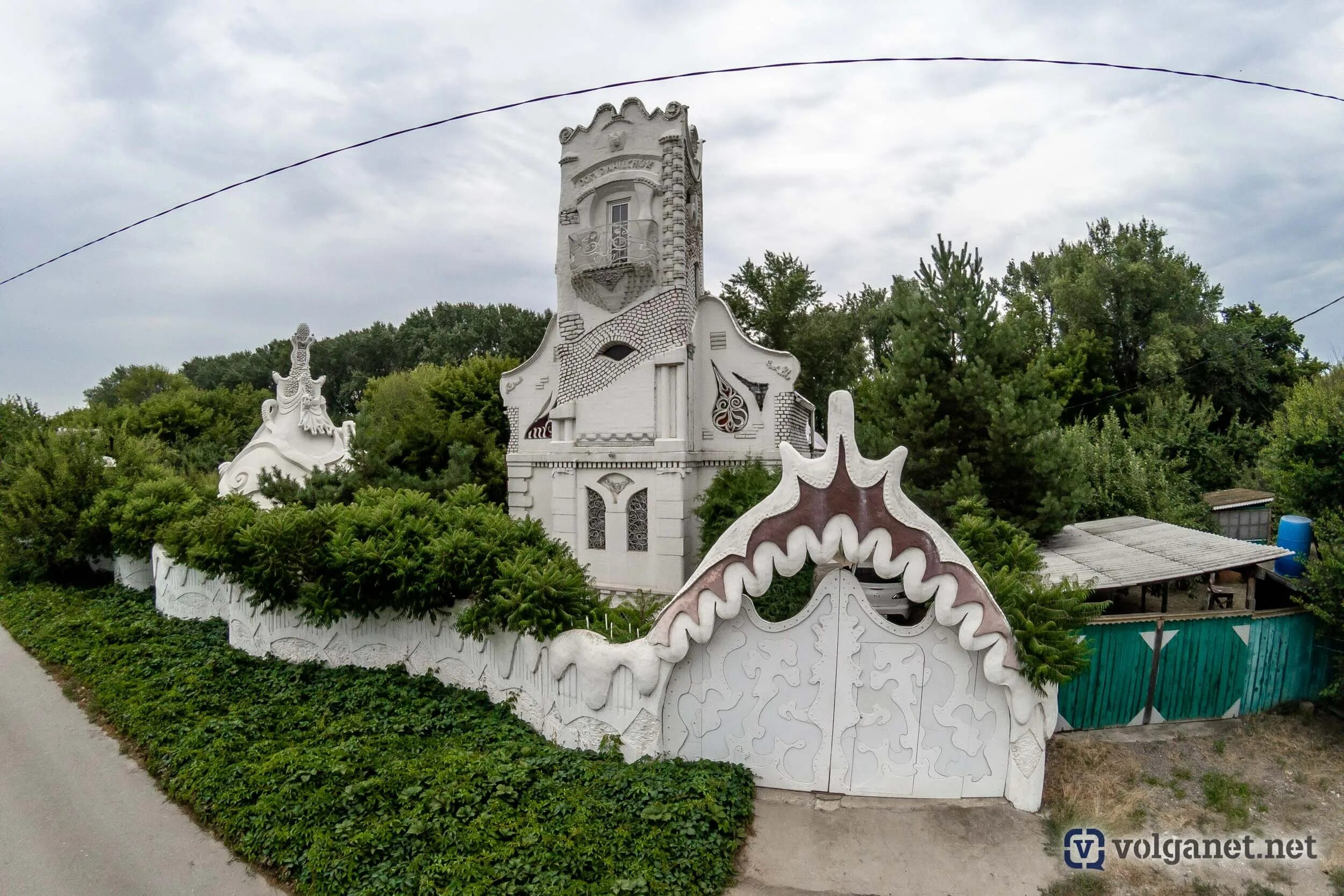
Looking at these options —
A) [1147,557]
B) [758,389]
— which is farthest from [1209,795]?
[758,389]

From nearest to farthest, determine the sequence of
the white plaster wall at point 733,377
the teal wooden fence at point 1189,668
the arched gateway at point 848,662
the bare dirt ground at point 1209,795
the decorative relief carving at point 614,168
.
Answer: the bare dirt ground at point 1209,795, the arched gateway at point 848,662, the teal wooden fence at point 1189,668, the decorative relief carving at point 614,168, the white plaster wall at point 733,377

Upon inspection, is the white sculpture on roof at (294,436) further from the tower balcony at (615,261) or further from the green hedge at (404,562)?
the tower balcony at (615,261)

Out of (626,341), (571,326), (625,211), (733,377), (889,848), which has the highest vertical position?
(625,211)

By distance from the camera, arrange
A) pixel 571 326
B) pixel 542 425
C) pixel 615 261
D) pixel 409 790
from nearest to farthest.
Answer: pixel 409 790 → pixel 615 261 → pixel 571 326 → pixel 542 425

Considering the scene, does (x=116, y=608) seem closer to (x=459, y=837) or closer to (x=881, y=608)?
(x=459, y=837)

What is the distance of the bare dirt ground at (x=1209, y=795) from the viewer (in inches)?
238

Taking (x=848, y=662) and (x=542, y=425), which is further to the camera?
(x=542, y=425)

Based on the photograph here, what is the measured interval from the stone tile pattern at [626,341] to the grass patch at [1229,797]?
38.1ft

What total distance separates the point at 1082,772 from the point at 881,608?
4839mm

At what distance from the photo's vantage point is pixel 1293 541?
10312 millimetres

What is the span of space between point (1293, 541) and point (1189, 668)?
3445 mm

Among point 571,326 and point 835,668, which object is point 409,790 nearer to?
point 835,668

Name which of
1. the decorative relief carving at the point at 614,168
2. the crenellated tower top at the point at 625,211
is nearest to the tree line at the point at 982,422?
the crenellated tower top at the point at 625,211

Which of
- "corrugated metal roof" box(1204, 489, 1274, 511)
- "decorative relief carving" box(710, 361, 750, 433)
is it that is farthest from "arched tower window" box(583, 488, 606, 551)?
"corrugated metal roof" box(1204, 489, 1274, 511)
